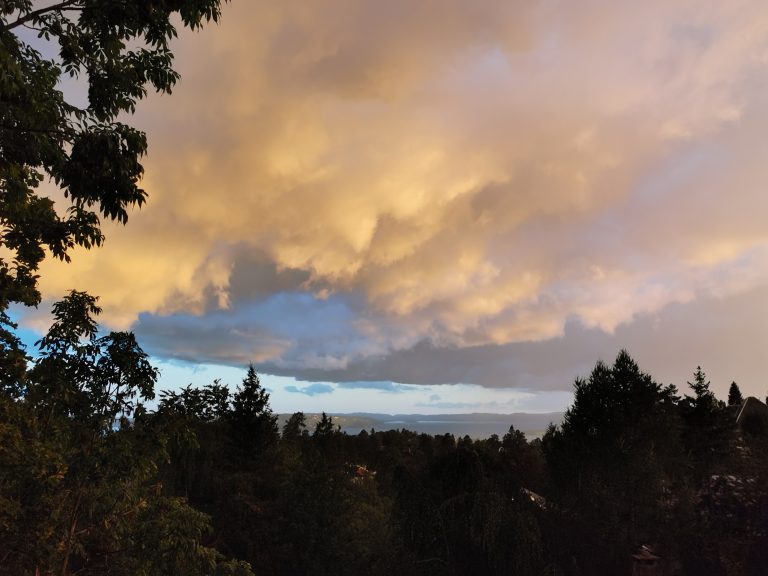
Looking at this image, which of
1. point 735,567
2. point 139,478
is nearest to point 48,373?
point 139,478

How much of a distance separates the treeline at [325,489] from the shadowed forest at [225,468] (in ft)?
0.22

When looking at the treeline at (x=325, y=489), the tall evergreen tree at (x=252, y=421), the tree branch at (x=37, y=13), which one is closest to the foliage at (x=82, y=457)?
the treeline at (x=325, y=489)

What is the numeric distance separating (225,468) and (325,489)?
1161cm

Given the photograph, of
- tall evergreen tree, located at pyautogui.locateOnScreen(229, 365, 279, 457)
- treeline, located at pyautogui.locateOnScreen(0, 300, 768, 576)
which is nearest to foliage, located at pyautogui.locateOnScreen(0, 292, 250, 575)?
treeline, located at pyautogui.locateOnScreen(0, 300, 768, 576)

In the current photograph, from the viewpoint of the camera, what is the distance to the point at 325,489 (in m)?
39.4

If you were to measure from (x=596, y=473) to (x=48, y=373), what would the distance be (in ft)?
111

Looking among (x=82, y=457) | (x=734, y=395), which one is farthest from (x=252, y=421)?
(x=734, y=395)

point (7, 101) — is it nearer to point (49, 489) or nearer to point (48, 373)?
point (48, 373)

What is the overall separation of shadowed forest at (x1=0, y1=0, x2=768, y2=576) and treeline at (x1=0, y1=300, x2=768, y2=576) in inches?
2.7

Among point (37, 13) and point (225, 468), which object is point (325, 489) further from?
point (37, 13)

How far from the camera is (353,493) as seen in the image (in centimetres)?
4347

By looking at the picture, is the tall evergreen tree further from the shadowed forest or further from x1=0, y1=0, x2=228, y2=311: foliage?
x1=0, y1=0, x2=228, y2=311: foliage

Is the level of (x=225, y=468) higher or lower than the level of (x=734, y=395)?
lower

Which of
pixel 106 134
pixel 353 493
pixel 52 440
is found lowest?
pixel 353 493
